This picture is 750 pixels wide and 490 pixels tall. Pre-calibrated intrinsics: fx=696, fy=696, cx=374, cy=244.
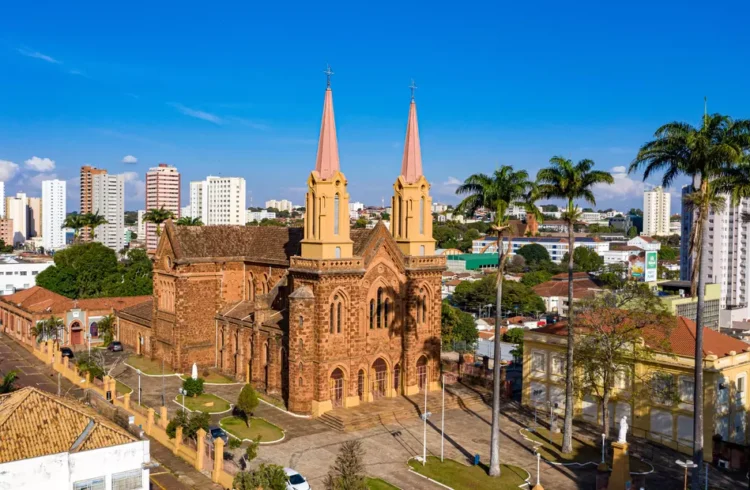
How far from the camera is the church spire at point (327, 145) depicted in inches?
1815

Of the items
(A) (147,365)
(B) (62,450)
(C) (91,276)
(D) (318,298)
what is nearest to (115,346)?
(A) (147,365)

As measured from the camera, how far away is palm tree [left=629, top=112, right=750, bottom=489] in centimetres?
3012

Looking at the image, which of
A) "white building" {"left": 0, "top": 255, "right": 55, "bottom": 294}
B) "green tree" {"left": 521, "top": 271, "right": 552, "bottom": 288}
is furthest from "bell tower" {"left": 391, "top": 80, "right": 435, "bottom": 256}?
"green tree" {"left": 521, "top": 271, "right": 552, "bottom": 288}

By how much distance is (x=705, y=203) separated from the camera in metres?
30.4

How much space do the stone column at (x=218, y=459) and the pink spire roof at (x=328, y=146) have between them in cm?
1882

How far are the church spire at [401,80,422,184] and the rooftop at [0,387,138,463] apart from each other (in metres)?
28.3

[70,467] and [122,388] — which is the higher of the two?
[70,467]

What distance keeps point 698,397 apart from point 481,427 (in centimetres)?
1603

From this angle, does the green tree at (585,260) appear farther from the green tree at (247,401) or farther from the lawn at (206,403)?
the green tree at (247,401)

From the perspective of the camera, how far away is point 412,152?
Result: 5006cm

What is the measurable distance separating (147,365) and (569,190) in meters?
37.3

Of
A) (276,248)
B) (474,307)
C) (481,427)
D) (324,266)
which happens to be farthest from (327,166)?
(474,307)

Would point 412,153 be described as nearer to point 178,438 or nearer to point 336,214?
point 336,214

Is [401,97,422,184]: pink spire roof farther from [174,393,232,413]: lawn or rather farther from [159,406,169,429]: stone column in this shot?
[159,406,169,429]: stone column
